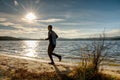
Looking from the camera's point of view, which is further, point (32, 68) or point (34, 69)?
point (32, 68)

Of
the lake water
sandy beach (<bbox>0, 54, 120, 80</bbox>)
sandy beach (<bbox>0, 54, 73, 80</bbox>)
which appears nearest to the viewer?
sandy beach (<bbox>0, 54, 120, 80</bbox>)

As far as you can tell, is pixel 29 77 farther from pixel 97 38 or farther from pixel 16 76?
pixel 97 38

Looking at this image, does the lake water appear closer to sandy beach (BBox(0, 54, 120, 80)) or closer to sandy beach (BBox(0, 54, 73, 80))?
sandy beach (BBox(0, 54, 120, 80))

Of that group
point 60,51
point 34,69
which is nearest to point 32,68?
point 34,69

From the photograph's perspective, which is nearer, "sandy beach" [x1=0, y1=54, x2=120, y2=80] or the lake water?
"sandy beach" [x1=0, y1=54, x2=120, y2=80]

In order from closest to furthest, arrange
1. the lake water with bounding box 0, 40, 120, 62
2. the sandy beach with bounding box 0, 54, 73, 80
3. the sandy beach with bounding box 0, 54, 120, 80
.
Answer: the sandy beach with bounding box 0, 54, 120, 80, the sandy beach with bounding box 0, 54, 73, 80, the lake water with bounding box 0, 40, 120, 62

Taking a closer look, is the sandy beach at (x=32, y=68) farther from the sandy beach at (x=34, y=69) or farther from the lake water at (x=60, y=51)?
the lake water at (x=60, y=51)

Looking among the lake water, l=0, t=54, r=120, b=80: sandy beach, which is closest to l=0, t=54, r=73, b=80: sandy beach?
l=0, t=54, r=120, b=80: sandy beach

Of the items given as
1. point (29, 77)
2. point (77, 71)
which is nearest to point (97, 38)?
point (77, 71)

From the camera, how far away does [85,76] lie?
6672 millimetres

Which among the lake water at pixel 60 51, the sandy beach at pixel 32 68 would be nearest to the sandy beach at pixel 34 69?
the sandy beach at pixel 32 68

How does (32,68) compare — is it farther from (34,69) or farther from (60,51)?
(60,51)

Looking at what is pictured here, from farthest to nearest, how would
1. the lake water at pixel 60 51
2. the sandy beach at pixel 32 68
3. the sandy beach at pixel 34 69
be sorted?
1. the lake water at pixel 60 51
2. the sandy beach at pixel 32 68
3. the sandy beach at pixel 34 69

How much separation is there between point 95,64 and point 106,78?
64 cm
